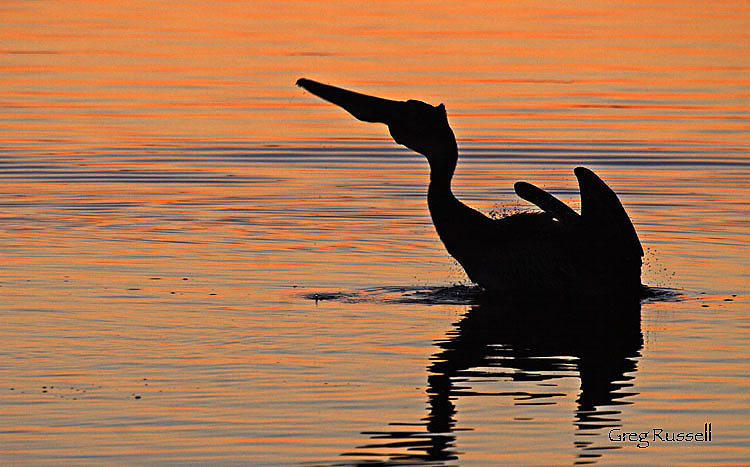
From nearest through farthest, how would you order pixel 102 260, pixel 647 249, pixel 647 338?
1. pixel 647 338
2. pixel 102 260
3. pixel 647 249

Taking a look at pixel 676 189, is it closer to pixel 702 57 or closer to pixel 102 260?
pixel 102 260

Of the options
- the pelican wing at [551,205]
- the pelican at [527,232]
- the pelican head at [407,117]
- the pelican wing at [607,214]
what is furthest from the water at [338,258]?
the pelican head at [407,117]

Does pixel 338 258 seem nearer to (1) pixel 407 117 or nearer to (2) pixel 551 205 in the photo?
(1) pixel 407 117

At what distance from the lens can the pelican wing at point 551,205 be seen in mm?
12664

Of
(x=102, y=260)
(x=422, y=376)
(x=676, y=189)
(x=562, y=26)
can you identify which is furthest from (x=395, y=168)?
(x=562, y=26)

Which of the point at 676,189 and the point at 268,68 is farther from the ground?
the point at 268,68

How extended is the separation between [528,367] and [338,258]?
3855mm

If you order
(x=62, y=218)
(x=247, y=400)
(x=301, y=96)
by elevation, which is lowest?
(x=247, y=400)

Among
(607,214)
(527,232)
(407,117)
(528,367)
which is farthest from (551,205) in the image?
(528,367)

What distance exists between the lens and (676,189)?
1803cm

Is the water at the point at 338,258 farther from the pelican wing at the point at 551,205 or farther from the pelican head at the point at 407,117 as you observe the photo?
the pelican head at the point at 407,117

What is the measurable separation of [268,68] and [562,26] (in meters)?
8.73

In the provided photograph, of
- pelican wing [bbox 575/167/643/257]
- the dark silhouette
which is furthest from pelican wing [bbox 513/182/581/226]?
the dark silhouette

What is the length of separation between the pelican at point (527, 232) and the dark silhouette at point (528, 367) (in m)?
0.20
